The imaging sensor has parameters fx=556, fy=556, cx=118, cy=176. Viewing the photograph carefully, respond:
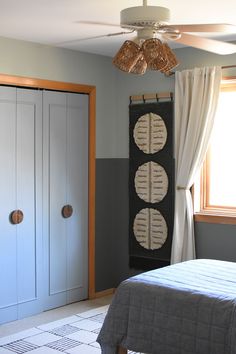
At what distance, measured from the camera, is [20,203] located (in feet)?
16.0

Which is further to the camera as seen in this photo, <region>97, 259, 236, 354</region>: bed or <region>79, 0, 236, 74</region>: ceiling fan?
<region>97, 259, 236, 354</region>: bed

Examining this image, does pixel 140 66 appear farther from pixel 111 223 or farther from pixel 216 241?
pixel 111 223

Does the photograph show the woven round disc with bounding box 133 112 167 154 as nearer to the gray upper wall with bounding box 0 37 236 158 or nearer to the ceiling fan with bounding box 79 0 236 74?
the gray upper wall with bounding box 0 37 236 158

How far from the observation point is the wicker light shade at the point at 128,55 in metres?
3.08

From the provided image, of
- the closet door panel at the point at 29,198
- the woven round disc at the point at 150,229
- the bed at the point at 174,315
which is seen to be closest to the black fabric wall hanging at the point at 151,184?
the woven round disc at the point at 150,229

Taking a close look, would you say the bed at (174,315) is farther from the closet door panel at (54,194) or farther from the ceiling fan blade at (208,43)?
the closet door panel at (54,194)

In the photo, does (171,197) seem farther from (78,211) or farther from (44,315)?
(44,315)

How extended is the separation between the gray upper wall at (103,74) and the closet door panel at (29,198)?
28 cm

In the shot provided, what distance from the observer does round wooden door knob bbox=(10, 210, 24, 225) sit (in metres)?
4.80

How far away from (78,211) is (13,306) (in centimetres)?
111

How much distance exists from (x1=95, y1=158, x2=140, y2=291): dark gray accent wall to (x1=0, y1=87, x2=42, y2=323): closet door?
793 millimetres

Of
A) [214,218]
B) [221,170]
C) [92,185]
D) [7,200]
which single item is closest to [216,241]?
[214,218]

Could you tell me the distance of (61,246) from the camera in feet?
17.3

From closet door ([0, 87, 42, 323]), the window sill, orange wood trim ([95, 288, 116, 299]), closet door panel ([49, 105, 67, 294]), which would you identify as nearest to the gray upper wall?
closet door ([0, 87, 42, 323])
